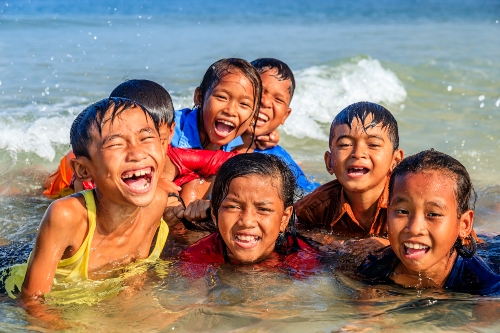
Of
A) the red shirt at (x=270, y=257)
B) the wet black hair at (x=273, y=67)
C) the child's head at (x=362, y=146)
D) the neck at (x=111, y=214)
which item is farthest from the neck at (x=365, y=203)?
the neck at (x=111, y=214)

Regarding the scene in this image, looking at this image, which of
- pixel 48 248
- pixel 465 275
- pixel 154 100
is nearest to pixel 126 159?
pixel 48 248

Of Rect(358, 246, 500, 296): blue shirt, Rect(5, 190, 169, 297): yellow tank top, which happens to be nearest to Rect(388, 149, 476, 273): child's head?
Rect(358, 246, 500, 296): blue shirt

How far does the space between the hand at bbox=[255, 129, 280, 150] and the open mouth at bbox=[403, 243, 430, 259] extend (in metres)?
2.65

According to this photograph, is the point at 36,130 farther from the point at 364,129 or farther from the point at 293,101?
the point at 364,129

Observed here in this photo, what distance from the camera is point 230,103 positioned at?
5.23 meters

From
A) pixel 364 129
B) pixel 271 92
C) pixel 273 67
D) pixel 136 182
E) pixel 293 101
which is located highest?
pixel 273 67

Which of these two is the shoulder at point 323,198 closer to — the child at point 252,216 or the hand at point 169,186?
the child at point 252,216

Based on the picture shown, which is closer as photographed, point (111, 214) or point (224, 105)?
point (111, 214)

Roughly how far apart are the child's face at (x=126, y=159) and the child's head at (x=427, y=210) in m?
1.27

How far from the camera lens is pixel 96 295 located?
3.73 metres

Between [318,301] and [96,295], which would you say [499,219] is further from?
[96,295]

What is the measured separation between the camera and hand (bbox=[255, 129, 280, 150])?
6.04 meters

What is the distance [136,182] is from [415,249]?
1.47 meters

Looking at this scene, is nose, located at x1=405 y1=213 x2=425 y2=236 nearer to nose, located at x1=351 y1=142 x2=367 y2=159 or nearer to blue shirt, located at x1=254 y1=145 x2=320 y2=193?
nose, located at x1=351 y1=142 x2=367 y2=159
